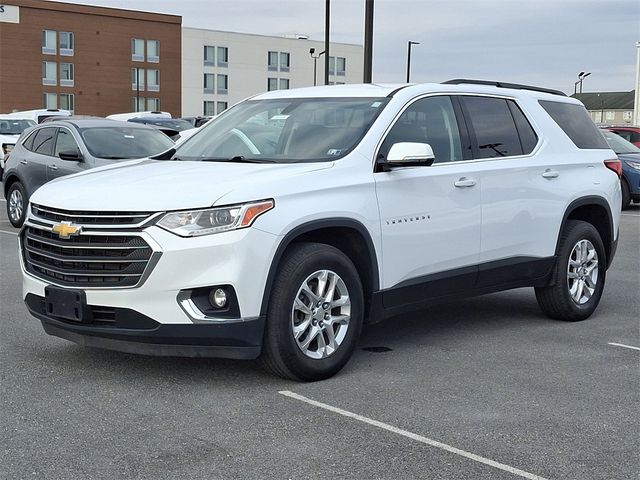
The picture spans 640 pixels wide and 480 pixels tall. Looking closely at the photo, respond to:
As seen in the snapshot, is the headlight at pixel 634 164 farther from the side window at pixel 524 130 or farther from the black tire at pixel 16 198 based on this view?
the side window at pixel 524 130

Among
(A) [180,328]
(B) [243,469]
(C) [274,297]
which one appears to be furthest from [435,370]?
(B) [243,469]

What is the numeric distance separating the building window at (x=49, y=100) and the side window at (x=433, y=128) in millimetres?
70949

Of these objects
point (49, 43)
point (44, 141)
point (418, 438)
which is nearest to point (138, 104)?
point (49, 43)

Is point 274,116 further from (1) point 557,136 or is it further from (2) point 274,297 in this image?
(1) point 557,136

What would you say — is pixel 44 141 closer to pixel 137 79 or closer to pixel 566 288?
pixel 566 288

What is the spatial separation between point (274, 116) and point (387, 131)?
0.92 m

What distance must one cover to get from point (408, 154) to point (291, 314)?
50.2 inches

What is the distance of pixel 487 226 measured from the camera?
6.78 meters

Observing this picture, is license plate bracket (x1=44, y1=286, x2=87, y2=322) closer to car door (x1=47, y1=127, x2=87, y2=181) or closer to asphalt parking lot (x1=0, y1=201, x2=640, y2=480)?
asphalt parking lot (x1=0, y1=201, x2=640, y2=480)

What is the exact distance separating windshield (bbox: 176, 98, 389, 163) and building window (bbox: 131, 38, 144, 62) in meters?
72.9

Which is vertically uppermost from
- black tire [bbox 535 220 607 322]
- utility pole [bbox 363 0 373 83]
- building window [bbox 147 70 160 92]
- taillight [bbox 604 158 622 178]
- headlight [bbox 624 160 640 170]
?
building window [bbox 147 70 160 92]

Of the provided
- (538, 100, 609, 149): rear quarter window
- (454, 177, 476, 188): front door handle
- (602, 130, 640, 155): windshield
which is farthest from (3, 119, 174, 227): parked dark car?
(602, 130, 640, 155): windshield

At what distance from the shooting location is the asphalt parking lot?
4.29 metres

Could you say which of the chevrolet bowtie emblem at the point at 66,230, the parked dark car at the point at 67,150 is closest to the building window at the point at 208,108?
the parked dark car at the point at 67,150
